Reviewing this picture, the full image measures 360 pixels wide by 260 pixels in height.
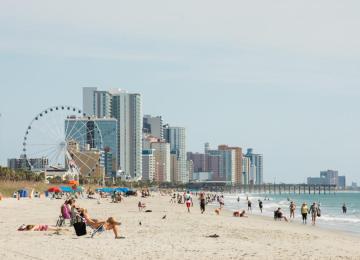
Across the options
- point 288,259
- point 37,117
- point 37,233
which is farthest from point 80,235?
point 37,117

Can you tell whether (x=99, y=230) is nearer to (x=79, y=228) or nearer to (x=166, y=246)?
(x=79, y=228)

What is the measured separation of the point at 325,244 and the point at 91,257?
8893 mm

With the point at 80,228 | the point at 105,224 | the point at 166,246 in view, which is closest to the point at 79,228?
the point at 80,228

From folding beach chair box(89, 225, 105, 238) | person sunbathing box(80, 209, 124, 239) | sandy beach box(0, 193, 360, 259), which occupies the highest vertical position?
person sunbathing box(80, 209, 124, 239)

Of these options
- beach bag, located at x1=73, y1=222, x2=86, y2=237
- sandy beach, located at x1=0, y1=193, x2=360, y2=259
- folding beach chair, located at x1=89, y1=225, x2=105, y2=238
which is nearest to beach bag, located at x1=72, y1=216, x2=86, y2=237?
beach bag, located at x1=73, y1=222, x2=86, y2=237

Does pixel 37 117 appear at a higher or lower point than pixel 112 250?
higher

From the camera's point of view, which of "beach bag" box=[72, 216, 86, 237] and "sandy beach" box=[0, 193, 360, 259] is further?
"beach bag" box=[72, 216, 86, 237]

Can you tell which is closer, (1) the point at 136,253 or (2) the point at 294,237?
(1) the point at 136,253

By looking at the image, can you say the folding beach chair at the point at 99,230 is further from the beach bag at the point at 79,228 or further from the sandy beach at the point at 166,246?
the beach bag at the point at 79,228

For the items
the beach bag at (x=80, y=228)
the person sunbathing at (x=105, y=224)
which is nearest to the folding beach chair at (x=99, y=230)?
the person sunbathing at (x=105, y=224)

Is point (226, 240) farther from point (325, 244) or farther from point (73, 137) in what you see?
point (73, 137)

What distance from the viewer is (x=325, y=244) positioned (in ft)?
70.2

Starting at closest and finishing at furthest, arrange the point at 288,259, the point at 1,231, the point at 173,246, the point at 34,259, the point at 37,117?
the point at 34,259 < the point at 288,259 < the point at 173,246 < the point at 1,231 < the point at 37,117

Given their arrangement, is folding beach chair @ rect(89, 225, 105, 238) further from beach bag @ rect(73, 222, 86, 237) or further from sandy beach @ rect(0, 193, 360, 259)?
beach bag @ rect(73, 222, 86, 237)
